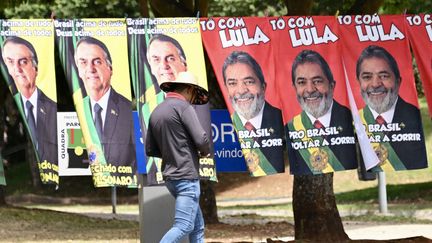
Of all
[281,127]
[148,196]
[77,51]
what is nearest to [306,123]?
[281,127]

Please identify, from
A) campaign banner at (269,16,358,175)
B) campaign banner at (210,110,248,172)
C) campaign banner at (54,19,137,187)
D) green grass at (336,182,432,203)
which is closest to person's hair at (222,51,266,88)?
campaign banner at (269,16,358,175)

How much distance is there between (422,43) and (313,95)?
1.45 metres

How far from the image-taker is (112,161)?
1104cm

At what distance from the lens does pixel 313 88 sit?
11406mm

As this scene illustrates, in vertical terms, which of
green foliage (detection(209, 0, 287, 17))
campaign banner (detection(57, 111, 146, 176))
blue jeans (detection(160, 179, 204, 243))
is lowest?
blue jeans (detection(160, 179, 204, 243))

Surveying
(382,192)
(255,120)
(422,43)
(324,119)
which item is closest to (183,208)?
(255,120)

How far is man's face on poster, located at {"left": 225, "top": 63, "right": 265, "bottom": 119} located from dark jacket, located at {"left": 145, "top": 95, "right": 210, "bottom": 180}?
2208 mm

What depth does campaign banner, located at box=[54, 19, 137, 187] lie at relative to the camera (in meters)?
11.0

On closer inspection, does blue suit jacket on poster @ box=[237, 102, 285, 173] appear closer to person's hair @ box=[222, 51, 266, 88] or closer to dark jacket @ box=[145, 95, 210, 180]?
person's hair @ box=[222, 51, 266, 88]

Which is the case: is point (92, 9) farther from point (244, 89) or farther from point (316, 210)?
point (244, 89)

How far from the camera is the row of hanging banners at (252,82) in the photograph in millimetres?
10992

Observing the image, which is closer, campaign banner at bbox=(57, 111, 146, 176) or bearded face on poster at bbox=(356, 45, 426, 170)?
campaign banner at bbox=(57, 111, 146, 176)

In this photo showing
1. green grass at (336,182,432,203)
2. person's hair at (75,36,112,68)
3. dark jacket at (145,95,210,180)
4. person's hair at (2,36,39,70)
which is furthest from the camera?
green grass at (336,182,432,203)

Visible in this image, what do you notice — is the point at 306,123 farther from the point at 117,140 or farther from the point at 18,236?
the point at 18,236
